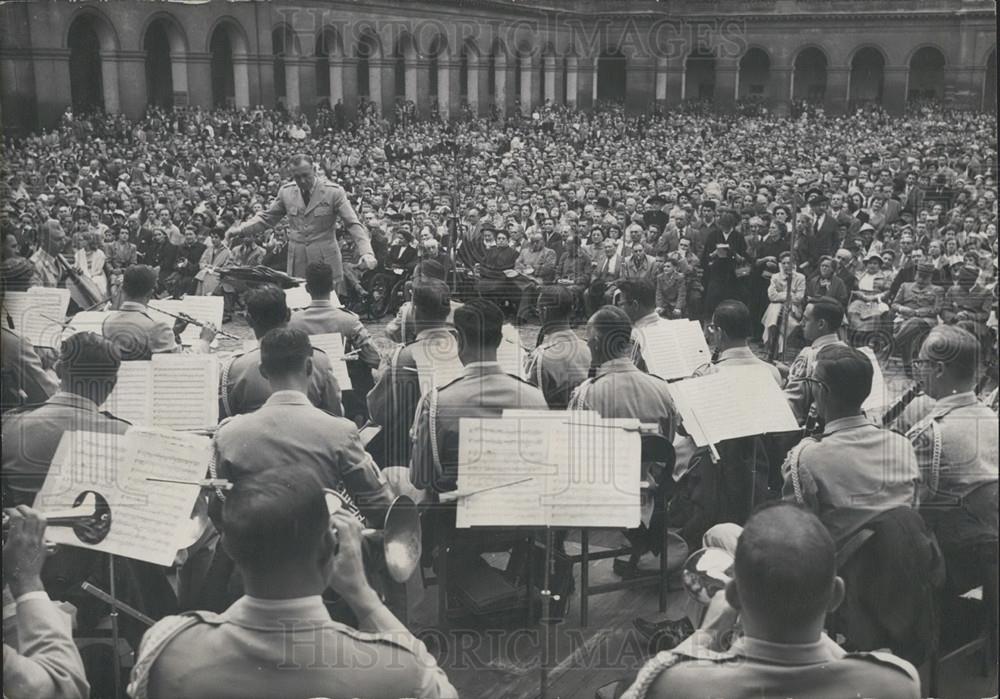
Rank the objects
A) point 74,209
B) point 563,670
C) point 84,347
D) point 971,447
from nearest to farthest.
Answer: point 971,447 → point 84,347 → point 563,670 → point 74,209

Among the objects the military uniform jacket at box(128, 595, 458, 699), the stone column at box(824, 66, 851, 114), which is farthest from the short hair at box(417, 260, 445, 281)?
the military uniform jacket at box(128, 595, 458, 699)

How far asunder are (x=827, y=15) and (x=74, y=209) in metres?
7.17

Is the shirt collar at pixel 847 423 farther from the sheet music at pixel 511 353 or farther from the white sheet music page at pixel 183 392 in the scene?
the white sheet music page at pixel 183 392

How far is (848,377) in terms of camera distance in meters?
4.21

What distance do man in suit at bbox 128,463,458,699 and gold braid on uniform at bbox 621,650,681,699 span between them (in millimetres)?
604

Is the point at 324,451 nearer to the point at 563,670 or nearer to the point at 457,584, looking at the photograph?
the point at 457,584

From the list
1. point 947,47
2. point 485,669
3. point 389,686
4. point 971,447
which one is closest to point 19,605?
point 389,686

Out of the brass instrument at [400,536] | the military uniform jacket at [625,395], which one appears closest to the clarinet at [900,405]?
the military uniform jacket at [625,395]

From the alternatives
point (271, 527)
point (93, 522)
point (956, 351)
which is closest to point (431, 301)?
point (93, 522)

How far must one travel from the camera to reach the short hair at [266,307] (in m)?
5.54

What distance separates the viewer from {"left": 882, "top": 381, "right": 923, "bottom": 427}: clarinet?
5074mm

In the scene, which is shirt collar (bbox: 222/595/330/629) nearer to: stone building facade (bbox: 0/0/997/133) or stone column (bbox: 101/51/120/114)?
stone building facade (bbox: 0/0/997/133)

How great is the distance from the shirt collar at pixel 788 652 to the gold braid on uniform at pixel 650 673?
220mm

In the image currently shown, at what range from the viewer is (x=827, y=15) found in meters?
8.53
